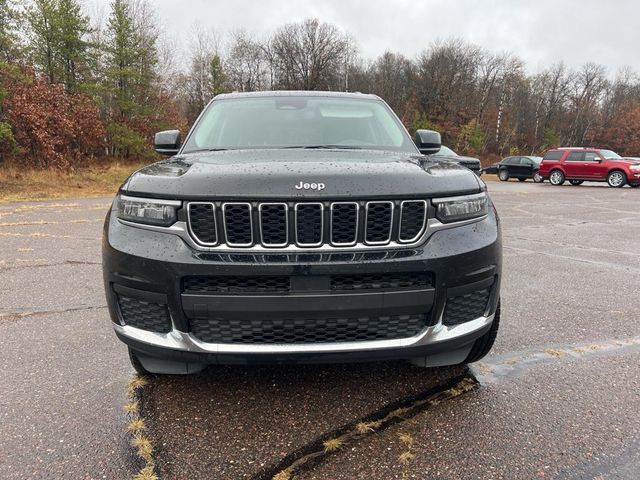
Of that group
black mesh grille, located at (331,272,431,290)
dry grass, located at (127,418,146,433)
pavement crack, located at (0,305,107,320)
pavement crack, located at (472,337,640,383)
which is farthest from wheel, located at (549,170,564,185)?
dry grass, located at (127,418,146,433)

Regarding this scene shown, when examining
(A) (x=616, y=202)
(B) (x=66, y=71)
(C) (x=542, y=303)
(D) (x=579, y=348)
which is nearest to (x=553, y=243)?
(C) (x=542, y=303)

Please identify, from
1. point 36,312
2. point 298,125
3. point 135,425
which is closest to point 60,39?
point 36,312

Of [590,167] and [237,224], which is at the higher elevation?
[237,224]

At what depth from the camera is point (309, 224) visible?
186 cm

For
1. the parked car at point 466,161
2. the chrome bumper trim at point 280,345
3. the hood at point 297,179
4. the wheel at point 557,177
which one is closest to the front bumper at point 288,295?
the chrome bumper trim at point 280,345

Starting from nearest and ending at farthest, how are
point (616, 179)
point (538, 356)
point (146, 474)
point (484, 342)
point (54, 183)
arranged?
point (146, 474)
point (484, 342)
point (538, 356)
point (54, 183)
point (616, 179)

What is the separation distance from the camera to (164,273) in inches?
72.0

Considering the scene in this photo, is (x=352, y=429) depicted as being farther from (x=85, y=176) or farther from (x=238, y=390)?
(x=85, y=176)

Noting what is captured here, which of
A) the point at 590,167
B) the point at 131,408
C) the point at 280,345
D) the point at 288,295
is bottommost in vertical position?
the point at 131,408

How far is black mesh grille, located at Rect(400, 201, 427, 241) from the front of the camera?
1.91 m

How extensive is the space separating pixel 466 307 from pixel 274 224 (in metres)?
0.96

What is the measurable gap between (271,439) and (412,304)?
0.87 metres

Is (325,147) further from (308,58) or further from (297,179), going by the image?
(308,58)

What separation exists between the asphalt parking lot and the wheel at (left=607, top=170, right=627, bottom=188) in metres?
19.7
